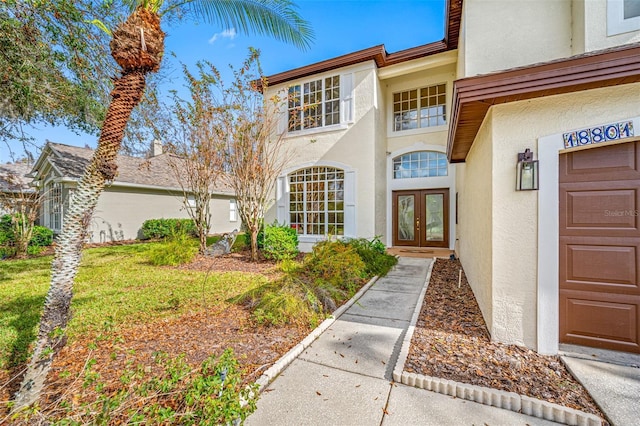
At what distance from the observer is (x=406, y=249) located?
11.4 metres

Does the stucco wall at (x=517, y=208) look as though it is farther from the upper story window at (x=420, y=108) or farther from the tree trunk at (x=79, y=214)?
the upper story window at (x=420, y=108)

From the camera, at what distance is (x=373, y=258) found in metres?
8.10

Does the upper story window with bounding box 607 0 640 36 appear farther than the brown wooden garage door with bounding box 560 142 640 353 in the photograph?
Yes

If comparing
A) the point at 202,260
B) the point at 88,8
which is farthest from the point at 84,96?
the point at 202,260

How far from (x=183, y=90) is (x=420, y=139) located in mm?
8933

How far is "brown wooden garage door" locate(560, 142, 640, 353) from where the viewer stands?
3.30m

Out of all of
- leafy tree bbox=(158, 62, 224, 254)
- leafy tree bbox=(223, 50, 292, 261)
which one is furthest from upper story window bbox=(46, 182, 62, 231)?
leafy tree bbox=(223, 50, 292, 261)

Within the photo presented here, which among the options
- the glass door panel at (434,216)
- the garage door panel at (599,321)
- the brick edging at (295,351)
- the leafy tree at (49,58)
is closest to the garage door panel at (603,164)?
the garage door panel at (599,321)

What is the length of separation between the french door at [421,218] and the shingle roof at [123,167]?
907cm

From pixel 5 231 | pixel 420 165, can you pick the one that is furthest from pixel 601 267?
pixel 5 231

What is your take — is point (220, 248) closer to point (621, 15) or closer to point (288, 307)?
point (288, 307)

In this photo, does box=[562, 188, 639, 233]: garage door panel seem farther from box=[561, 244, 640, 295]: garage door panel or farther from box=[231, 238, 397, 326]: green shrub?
box=[231, 238, 397, 326]: green shrub

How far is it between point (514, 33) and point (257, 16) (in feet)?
17.3

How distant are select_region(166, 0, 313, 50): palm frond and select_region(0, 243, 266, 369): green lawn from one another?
198 inches
